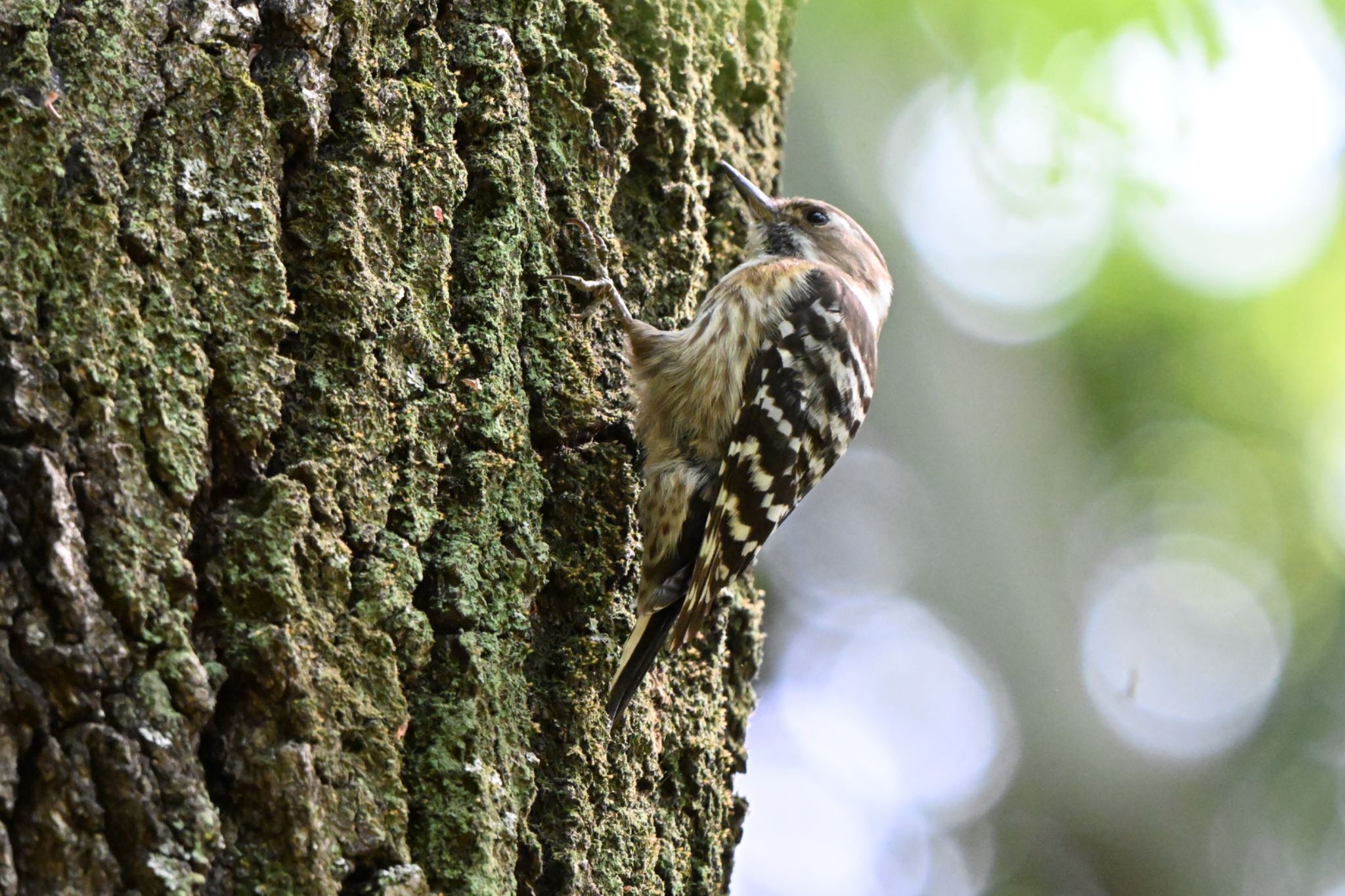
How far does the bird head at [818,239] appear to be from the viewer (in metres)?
4.27

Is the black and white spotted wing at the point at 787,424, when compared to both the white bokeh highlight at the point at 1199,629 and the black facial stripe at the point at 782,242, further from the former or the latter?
the white bokeh highlight at the point at 1199,629

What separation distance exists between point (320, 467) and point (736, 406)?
186cm

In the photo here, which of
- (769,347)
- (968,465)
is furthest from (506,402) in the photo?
(968,465)

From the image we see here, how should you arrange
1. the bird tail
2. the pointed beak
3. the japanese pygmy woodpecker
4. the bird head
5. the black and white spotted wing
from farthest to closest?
the bird head < the pointed beak < the black and white spotted wing < the japanese pygmy woodpecker < the bird tail

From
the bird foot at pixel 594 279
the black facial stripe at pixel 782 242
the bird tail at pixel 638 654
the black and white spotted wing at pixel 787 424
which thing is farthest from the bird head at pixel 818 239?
the bird tail at pixel 638 654

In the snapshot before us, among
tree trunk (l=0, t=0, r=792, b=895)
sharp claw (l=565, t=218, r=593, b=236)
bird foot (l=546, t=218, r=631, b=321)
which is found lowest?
tree trunk (l=0, t=0, r=792, b=895)

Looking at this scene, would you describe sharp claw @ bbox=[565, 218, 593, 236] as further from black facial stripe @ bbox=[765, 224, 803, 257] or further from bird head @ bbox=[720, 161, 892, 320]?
black facial stripe @ bbox=[765, 224, 803, 257]

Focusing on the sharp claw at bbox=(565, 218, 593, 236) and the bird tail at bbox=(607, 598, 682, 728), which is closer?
the bird tail at bbox=(607, 598, 682, 728)

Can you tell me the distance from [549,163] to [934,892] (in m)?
5.59

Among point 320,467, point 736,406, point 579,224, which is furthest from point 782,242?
point 320,467

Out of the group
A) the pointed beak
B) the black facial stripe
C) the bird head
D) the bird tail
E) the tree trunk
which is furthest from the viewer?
the black facial stripe

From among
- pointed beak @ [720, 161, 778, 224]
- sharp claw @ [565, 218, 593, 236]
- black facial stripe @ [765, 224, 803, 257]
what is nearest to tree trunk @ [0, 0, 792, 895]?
sharp claw @ [565, 218, 593, 236]

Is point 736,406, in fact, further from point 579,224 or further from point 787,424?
point 579,224

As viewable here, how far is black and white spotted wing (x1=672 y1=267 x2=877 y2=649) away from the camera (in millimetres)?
3342
